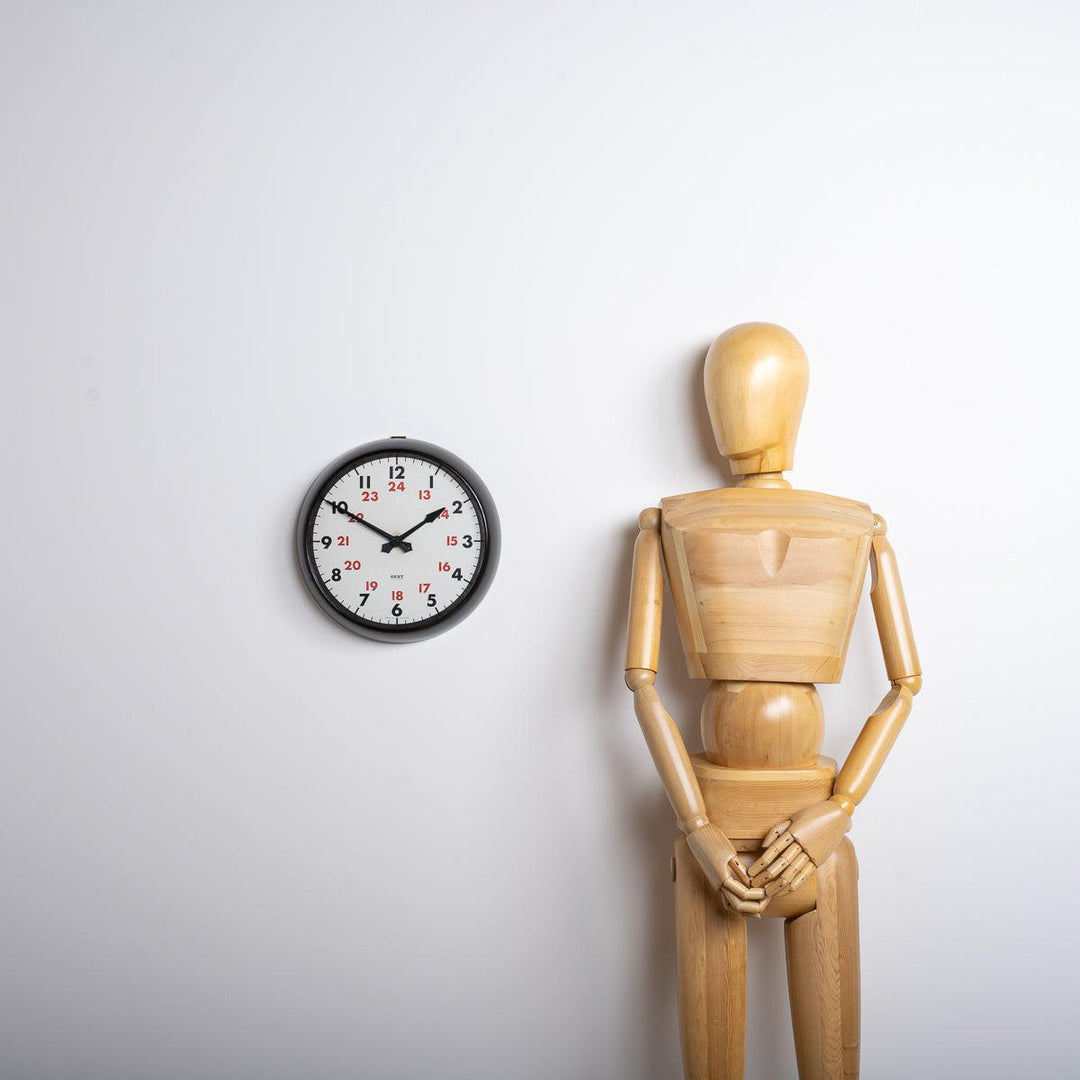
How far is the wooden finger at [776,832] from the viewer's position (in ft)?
5.92

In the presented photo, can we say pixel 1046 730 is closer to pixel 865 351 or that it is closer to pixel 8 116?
pixel 865 351

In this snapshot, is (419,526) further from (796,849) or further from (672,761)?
(796,849)

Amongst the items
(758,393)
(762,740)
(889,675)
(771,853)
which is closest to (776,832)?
(771,853)

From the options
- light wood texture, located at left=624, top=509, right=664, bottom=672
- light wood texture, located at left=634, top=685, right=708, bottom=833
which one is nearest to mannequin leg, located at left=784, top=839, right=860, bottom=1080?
light wood texture, located at left=634, top=685, right=708, bottom=833

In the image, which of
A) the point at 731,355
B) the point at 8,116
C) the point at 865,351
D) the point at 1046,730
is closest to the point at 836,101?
the point at 865,351

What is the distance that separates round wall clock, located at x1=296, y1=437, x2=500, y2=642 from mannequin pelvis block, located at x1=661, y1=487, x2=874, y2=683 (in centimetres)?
48

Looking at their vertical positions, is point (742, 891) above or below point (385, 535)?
below

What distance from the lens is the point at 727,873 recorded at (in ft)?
5.79

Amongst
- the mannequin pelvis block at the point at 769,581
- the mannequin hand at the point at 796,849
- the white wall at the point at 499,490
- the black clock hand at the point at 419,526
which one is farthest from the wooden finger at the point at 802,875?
the black clock hand at the point at 419,526

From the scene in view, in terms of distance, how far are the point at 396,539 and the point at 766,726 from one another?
0.86 metres

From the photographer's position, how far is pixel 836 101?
225 cm

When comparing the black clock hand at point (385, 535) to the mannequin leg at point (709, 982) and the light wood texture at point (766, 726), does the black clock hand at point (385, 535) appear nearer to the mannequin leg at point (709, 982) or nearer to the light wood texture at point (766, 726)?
the light wood texture at point (766, 726)

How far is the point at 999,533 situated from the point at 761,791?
846mm

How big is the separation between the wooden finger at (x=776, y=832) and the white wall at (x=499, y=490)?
1.27 feet
